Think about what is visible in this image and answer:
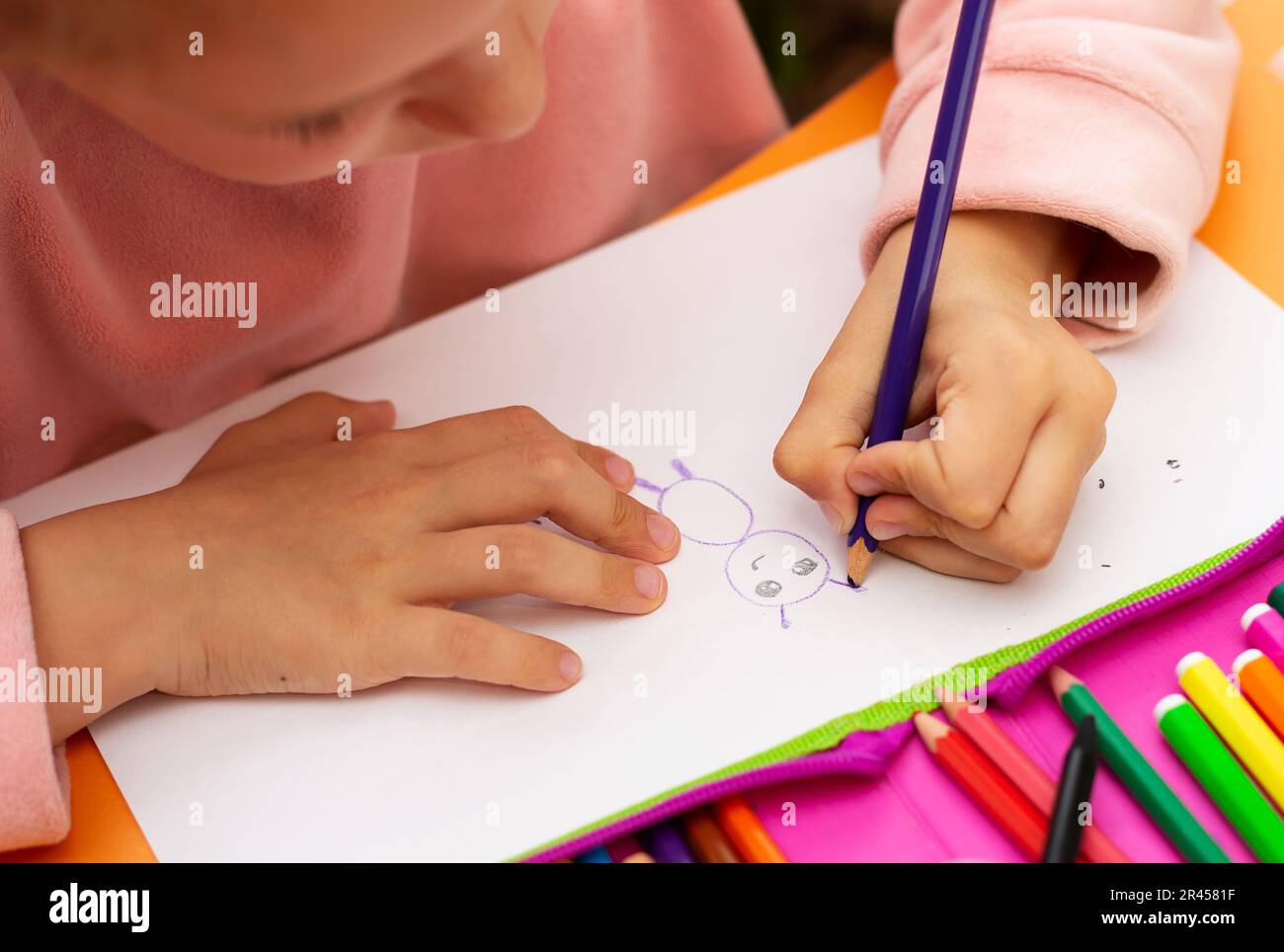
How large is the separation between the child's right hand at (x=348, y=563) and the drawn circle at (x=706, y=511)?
0.01 metres

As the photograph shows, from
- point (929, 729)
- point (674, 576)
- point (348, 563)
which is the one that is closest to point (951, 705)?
point (929, 729)

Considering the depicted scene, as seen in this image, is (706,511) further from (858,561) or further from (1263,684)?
(1263,684)

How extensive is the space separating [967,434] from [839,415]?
2.0 inches

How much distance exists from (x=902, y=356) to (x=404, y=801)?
0.24m

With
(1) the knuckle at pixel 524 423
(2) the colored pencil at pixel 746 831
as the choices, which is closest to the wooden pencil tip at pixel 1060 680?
(2) the colored pencil at pixel 746 831

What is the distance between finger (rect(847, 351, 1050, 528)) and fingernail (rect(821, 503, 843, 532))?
0.04 feet

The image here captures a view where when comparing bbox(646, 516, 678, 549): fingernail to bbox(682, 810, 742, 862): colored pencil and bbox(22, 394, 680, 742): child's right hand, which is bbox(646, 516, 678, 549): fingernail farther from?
bbox(682, 810, 742, 862): colored pencil

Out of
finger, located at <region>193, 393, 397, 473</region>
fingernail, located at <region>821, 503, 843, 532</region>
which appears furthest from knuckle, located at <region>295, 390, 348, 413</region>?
fingernail, located at <region>821, 503, 843, 532</region>

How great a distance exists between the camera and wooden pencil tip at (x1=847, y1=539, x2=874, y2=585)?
17.6 inches

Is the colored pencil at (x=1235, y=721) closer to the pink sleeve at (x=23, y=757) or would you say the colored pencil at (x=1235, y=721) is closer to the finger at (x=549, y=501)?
the finger at (x=549, y=501)

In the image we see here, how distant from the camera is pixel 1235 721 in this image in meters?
0.39

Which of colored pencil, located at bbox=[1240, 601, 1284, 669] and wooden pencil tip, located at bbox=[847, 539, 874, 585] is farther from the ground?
wooden pencil tip, located at bbox=[847, 539, 874, 585]

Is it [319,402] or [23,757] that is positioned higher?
[319,402]
